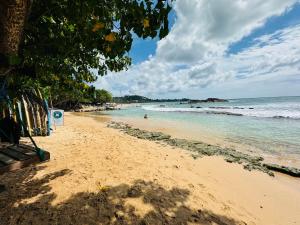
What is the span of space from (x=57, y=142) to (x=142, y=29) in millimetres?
8270

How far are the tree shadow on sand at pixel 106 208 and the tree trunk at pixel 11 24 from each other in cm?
273

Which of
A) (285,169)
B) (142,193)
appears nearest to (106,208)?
(142,193)

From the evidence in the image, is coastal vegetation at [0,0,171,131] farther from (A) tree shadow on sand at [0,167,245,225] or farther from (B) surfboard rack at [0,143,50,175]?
(A) tree shadow on sand at [0,167,245,225]

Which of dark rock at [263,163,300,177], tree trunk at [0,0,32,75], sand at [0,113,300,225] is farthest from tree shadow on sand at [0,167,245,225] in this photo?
dark rock at [263,163,300,177]

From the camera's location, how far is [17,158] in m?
3.50

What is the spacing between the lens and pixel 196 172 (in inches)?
260

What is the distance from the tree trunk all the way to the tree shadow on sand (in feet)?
8.97

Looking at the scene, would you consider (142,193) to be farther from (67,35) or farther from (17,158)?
(67,35)

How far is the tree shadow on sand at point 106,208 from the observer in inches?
146

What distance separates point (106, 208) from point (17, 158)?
1.85 meters

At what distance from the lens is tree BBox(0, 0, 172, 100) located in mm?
2436

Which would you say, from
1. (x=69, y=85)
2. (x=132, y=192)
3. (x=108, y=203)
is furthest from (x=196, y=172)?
(x=69, y=85)

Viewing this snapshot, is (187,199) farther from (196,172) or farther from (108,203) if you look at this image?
(196,172)

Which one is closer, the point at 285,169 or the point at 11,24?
the point at 11,24
